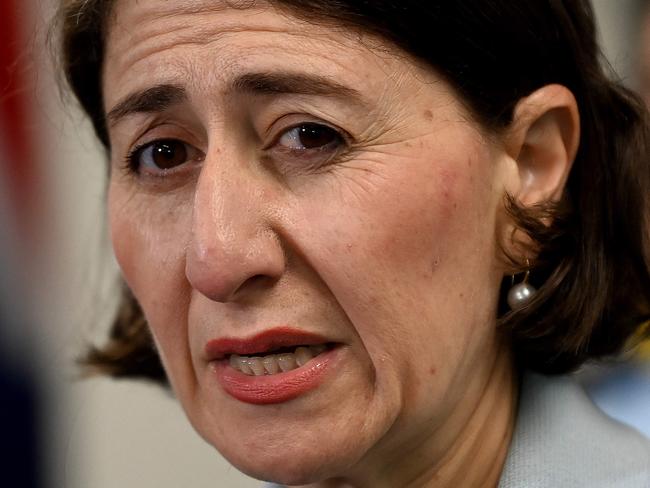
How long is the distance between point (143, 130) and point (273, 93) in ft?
0.75

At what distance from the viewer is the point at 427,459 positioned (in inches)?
50.6

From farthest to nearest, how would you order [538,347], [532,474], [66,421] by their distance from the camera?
1. [66,421]
2. [538,347]
3. [532,474]

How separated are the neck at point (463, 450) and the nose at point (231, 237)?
1.14 feet

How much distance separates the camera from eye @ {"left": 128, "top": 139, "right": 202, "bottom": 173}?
1.24 meters

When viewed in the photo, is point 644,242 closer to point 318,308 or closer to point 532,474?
point 532,474

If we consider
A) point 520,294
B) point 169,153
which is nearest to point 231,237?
point 169,153

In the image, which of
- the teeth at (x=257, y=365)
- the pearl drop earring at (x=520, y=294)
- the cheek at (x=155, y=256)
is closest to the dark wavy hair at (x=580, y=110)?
the pearl drop earring at (x=520, y=294)

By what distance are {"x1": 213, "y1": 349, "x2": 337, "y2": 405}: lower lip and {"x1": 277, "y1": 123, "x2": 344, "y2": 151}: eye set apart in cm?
26

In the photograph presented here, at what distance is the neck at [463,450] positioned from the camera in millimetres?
1280

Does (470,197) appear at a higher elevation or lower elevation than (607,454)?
higher

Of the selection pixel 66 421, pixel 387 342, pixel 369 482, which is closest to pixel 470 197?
pixel 387 342

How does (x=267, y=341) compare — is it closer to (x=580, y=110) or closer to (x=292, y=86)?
(x=292, y=86)

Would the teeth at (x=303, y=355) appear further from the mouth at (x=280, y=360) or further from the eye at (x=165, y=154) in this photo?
the eye at (x=165, y=154)

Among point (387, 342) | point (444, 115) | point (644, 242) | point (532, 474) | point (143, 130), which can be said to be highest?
point (143, 130)
